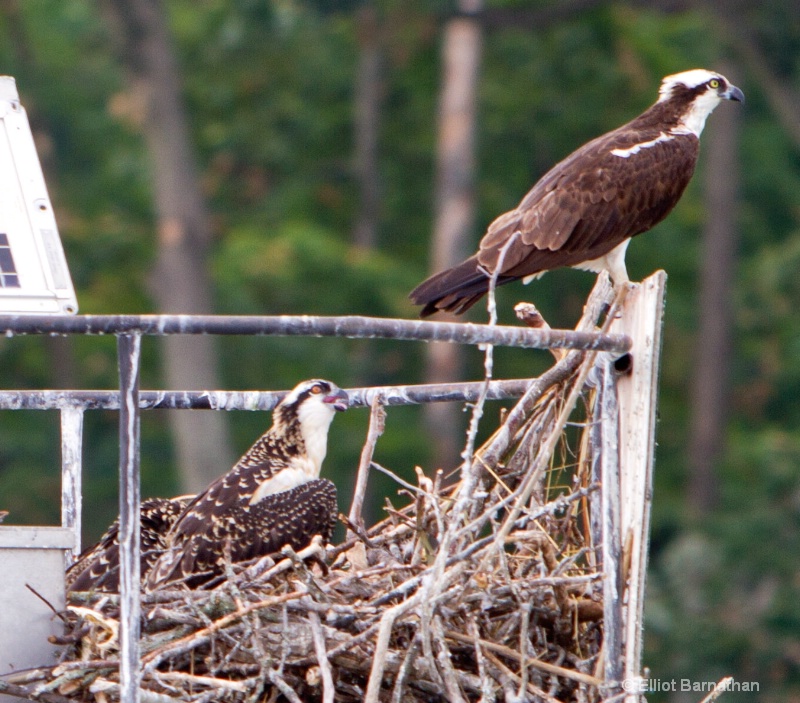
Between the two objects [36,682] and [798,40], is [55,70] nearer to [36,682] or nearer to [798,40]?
[798,40]

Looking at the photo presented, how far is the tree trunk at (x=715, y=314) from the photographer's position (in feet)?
70.8

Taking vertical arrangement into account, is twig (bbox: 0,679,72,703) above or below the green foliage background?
below

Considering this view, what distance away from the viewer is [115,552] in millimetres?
6207

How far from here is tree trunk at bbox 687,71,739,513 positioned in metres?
21.6

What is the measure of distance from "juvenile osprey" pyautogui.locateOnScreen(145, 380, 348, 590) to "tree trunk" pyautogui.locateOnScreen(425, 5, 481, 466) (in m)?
11.9

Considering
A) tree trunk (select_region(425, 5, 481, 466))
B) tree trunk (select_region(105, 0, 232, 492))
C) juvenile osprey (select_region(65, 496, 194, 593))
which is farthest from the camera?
tree trunk (select_region(425, 5, 481, 466))

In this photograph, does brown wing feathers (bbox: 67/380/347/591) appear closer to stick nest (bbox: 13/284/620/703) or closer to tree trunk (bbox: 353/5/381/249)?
stick nest (bbox: 13/284/620/703)

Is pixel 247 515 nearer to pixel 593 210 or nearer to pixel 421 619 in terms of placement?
pixel 421 619

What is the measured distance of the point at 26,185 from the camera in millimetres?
5293

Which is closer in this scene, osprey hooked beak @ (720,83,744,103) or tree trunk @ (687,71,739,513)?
osprey hooked beak @ (720,83,744,103)

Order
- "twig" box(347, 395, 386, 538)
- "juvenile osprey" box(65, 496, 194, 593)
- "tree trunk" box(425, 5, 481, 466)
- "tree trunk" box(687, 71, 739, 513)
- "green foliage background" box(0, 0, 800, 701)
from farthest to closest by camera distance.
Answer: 1. "tree trunk" box(687, 71, 739, 513)
2. "tree trunk" box(425, 5, 481, 466)
3. "green foliage background" box(0, 0, 800, 701)
4. "twig" box(347, 395, 386, 538)
5. "juvenile osprey" box(65, 496, 194, 593)

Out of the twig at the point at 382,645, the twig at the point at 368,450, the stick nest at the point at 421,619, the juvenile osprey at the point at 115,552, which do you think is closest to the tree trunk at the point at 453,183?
the juvenile osprey at the point at 115,552

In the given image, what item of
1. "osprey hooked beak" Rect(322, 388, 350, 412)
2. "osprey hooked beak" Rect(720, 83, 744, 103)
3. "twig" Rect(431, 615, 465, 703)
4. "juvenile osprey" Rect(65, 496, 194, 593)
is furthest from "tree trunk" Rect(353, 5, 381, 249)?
"twig" Rect(431, 615, 465, 703)

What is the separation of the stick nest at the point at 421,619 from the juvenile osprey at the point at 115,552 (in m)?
0.50
